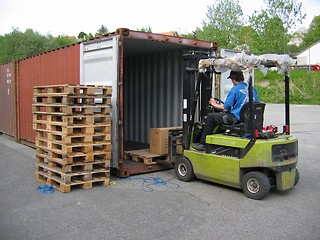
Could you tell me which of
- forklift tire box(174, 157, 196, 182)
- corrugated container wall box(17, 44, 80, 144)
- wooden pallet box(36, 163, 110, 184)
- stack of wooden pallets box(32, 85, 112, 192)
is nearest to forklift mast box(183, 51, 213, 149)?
forklift tire box(174, 157, 196, 182)

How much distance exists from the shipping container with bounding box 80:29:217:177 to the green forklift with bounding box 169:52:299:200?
127 cm

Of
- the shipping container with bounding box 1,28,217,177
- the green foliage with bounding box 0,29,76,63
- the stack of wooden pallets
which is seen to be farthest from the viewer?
the green foliage with bounding box 0,29,76,63

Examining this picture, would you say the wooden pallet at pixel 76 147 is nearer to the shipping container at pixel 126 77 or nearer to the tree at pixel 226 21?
the shipping container at pixel 126 77

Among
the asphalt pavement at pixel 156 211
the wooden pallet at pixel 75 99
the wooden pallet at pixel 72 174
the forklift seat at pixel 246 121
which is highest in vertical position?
the wooden pallet at pixel 75 99

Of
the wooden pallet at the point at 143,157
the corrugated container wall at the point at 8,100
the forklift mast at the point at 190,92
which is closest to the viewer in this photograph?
the forklift mast at the point at 190,92

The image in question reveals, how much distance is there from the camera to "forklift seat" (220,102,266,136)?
250 inches

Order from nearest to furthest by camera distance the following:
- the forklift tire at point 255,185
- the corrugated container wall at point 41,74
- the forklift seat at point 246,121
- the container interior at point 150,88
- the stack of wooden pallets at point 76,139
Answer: the forklift tire at point 255,185, the forklift seat at point 246,121, the stack of wooden pallets at point 76,139, the corrugated container wall at point 41,74, the container interior at point 150,88

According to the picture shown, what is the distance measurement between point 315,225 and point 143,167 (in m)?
3.92

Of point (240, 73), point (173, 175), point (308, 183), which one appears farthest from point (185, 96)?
point (308, 183)

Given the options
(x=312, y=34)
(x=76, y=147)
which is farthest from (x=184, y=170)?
(x=312, y=34)

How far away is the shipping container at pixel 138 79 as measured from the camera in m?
7.58

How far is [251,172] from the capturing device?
6.28 meters

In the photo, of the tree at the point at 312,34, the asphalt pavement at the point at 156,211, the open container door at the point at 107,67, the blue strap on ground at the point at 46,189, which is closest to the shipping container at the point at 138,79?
the open container door at the point at 107,67

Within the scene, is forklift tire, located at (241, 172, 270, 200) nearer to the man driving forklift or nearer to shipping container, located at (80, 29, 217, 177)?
the man driving forklift
